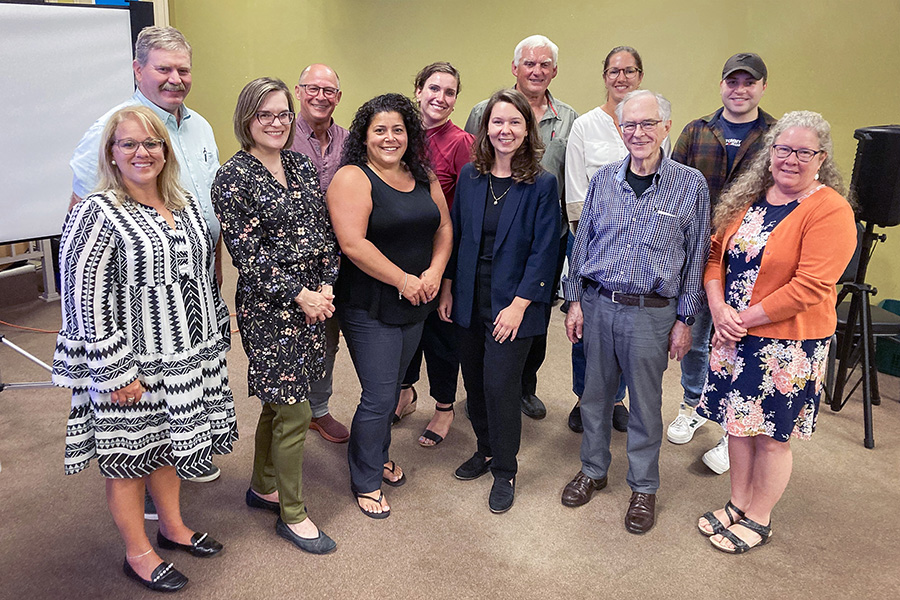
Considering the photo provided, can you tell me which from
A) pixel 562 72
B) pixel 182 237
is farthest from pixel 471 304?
pixel 562 72

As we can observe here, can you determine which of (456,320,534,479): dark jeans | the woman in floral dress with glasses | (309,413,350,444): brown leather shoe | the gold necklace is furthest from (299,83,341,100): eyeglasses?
(309,413,350,444): brown leather shoe

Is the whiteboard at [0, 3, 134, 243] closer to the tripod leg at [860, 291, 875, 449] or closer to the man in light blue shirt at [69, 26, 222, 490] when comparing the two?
the man in light blue shirt at [69, 26, 222, 490]

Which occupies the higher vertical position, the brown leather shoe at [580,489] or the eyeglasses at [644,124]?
the eyeglasses at [644,124]

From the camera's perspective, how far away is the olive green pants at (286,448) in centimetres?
220

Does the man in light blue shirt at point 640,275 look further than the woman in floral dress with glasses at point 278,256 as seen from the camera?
Yes

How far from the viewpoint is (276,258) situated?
2.05m

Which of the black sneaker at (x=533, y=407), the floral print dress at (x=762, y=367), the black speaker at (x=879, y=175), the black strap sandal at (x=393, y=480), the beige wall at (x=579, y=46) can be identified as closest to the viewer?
the floral print dress at (x=762, y=367)

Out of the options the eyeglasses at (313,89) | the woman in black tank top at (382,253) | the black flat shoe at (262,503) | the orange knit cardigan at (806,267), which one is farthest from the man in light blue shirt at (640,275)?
the black flat shoe at (262,503)

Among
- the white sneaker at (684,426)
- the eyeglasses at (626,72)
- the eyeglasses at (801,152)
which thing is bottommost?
the white sneaker at (684,426)

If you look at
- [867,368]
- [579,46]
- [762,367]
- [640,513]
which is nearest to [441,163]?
[762,367]

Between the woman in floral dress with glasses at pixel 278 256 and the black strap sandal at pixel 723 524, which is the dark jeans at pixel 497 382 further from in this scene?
the black strap sandal at pixel 723 524

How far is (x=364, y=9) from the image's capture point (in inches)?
228

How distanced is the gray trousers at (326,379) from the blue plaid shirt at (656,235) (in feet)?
3.63

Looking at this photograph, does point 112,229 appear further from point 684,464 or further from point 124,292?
point 684,464
